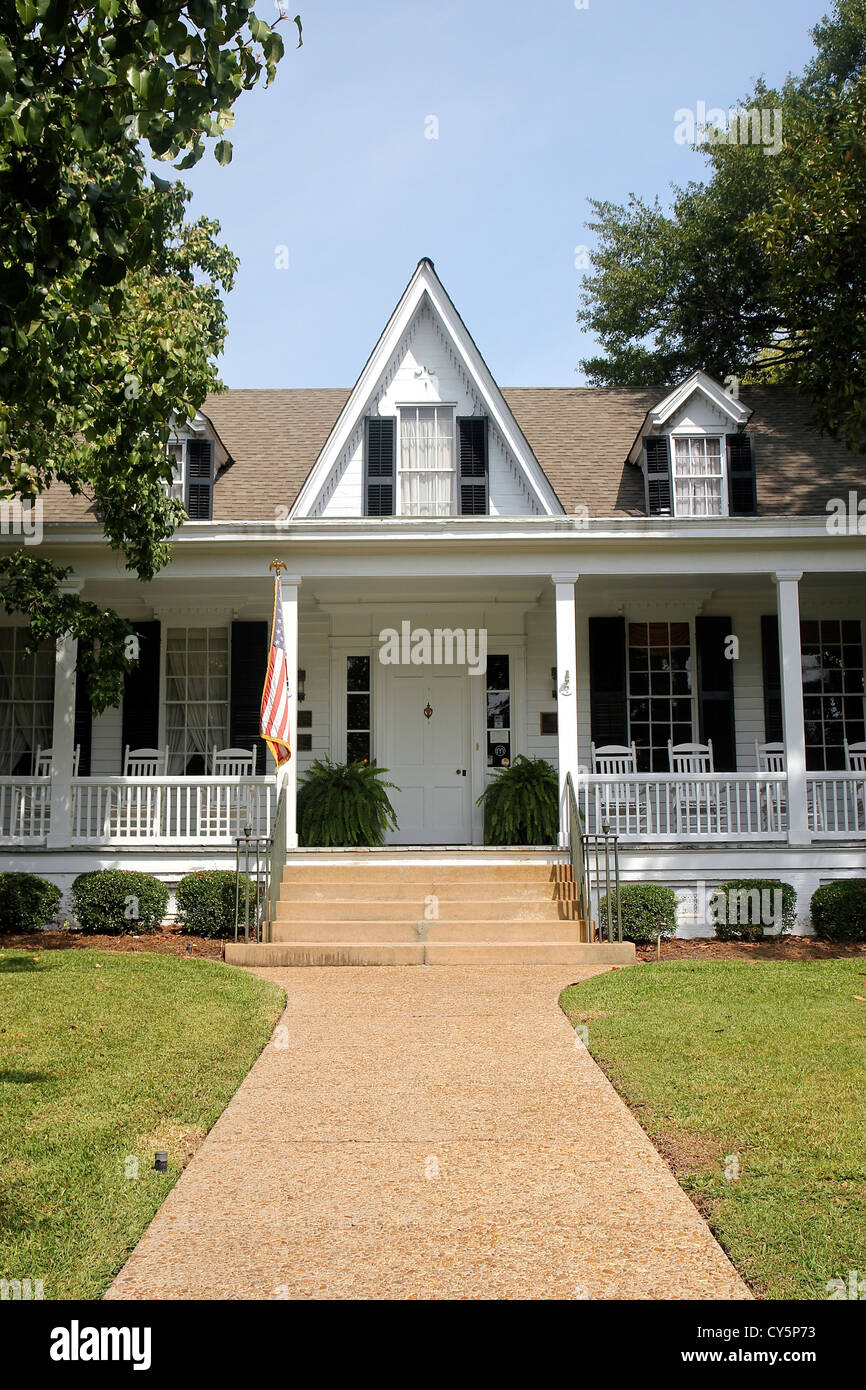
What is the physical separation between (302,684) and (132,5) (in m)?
11.2

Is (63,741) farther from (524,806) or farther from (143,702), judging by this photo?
(524,806)

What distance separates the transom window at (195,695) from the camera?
14.9m

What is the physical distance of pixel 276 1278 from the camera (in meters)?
3.89

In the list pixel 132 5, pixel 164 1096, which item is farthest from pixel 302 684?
pixel 132 5

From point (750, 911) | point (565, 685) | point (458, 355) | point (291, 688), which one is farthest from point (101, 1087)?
point (458, 355)

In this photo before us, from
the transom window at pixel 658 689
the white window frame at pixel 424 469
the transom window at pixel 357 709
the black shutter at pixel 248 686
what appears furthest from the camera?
the transom window at pixel 357 709

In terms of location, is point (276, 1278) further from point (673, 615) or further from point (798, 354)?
point (798, 354)

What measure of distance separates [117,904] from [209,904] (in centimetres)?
116

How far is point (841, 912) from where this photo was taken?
11.9 meters

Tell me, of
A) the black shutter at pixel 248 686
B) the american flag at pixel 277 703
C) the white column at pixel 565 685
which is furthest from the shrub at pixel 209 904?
the white column at pixel 565 685

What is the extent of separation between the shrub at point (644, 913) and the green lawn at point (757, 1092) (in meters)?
1.91

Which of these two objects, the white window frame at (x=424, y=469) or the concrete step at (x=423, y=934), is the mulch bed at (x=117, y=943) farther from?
the white window frame at (x=424, y=469)

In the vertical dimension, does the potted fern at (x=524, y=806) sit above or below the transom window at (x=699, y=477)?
below

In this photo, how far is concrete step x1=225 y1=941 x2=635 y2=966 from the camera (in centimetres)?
1047
